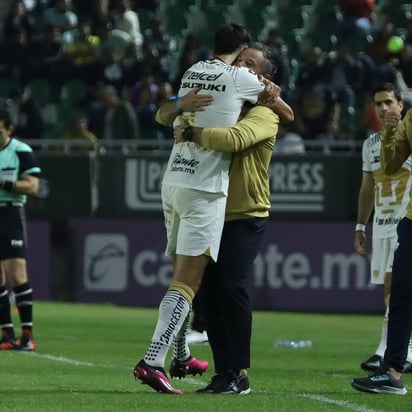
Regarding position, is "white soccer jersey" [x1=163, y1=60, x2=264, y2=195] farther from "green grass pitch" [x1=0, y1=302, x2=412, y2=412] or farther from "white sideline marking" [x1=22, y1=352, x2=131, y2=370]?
"white sideline marking" [x1=22, y1=352, x2=131, y2=370]

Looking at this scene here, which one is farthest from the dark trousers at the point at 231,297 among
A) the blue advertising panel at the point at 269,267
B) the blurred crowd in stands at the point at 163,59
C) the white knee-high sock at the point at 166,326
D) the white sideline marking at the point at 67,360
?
the blurred crowd in stands at the point at 163,59

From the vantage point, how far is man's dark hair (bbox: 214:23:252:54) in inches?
344

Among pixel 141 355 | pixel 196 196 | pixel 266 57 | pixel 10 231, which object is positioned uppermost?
pixel 266 57

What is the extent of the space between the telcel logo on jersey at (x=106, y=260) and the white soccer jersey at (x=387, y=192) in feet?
30.8

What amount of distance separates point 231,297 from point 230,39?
1.63 metres

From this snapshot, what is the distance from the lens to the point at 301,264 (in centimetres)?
2072

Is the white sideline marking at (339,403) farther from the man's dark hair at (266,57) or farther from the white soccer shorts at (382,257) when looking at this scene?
the white soccer shorts at (382,257)

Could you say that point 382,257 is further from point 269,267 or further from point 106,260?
point 106,260

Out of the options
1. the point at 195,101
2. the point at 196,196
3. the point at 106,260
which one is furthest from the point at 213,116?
the point at 106,260

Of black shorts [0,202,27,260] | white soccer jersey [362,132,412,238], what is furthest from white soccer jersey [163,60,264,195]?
black shorts [0,202,27,260]

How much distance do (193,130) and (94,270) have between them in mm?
12626

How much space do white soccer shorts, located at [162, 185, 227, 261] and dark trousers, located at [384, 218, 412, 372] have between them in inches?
45.1

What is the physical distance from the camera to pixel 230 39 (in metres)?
8.77

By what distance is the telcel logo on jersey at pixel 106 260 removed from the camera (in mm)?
21000
